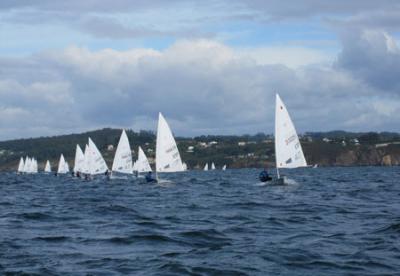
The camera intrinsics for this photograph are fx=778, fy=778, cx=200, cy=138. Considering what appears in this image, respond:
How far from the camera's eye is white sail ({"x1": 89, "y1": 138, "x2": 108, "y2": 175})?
3994 inches

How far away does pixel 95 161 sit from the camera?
10275 centimetres

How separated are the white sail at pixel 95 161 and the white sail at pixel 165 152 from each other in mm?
35622

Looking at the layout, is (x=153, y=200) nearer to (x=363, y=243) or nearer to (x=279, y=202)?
(x=279, y=202)

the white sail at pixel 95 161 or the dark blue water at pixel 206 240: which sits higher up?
the white sail at pixel 95 161

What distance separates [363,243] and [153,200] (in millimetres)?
25222

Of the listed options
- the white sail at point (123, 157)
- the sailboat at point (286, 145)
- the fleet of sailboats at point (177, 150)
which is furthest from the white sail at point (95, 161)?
the sailboat at point (286, 145)

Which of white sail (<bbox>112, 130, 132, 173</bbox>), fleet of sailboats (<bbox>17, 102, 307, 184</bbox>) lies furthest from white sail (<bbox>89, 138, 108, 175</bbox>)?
white sail (<bbox>112, 130, 132, 173</bbox>)

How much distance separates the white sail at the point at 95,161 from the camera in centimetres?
10144

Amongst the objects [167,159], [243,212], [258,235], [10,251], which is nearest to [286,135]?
[167,159]

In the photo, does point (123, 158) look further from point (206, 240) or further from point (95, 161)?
point (206, 240)

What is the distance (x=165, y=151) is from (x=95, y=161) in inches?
1487

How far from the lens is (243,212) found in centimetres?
3481

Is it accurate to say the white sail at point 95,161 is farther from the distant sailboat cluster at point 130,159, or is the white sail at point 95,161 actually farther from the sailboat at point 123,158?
the sailboat at point 123,158

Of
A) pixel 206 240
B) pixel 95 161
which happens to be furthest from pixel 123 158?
pixel 206 240
